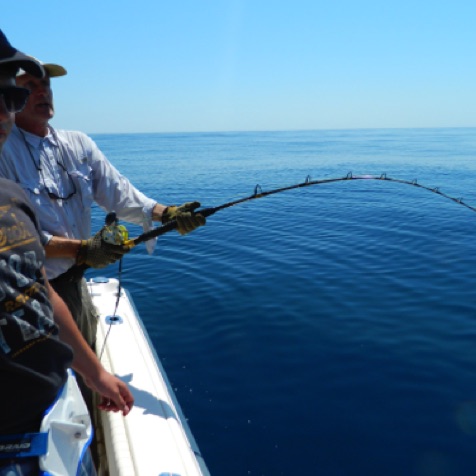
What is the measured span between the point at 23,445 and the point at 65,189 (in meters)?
1.77

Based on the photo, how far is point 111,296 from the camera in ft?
15.6

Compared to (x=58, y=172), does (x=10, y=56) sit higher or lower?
higher

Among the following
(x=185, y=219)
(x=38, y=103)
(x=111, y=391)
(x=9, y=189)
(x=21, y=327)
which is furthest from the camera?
(x=185, y=219)

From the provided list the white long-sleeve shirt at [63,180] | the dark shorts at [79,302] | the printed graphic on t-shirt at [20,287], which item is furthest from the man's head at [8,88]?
the dark shorts at [79,302]

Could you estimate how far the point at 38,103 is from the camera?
2.66m

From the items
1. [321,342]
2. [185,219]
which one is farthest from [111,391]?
[321,342]

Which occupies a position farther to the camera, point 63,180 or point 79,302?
point 79,302

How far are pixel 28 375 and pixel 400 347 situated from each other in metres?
4.60

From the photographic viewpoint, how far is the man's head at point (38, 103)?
8.55 ft

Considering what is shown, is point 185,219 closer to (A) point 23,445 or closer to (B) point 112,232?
(B) point 112,232

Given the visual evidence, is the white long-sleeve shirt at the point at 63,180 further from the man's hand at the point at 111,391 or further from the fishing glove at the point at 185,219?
the man's hand at the point at 111,391

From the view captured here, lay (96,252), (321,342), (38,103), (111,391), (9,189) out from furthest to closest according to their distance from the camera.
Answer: (321,342) → (96,252) → (38,103) → (111,391) → (9,189)

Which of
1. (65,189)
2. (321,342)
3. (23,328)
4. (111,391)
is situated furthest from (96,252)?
(321,342)

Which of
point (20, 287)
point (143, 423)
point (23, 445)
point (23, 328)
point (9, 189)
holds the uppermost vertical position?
point (9, 189)
